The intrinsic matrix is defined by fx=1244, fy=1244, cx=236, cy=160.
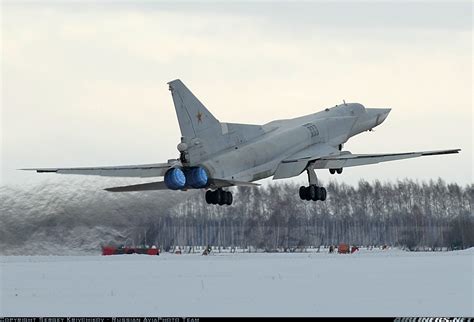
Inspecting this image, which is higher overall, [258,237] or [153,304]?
[258,237]

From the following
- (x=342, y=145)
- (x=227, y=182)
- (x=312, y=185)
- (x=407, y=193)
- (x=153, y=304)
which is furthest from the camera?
(x=407, y=193)

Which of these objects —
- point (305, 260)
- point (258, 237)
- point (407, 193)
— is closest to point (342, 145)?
point (305, 260)

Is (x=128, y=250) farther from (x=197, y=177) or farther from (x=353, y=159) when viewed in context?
(x=197, y=177)

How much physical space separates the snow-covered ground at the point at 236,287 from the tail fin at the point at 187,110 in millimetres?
5497

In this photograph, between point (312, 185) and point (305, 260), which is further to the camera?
point (305, 260)

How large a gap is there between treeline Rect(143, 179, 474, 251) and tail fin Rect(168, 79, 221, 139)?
122ft

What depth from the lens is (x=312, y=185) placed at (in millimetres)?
42938

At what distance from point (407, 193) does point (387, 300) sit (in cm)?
4888

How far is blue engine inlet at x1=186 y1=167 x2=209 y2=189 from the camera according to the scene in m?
37.0

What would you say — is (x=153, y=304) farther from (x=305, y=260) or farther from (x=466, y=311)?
(x=305, y=260)

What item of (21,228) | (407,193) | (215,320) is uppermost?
(407,193)

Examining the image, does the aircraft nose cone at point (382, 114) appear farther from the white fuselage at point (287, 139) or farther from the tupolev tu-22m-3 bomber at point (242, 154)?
the tupolev tu-22m-3 bomber at point (242, 154)

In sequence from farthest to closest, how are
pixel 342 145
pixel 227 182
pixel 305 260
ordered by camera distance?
pixel 305 260, pixel 342 145, pixel 227 182

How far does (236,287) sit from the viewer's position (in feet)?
148
